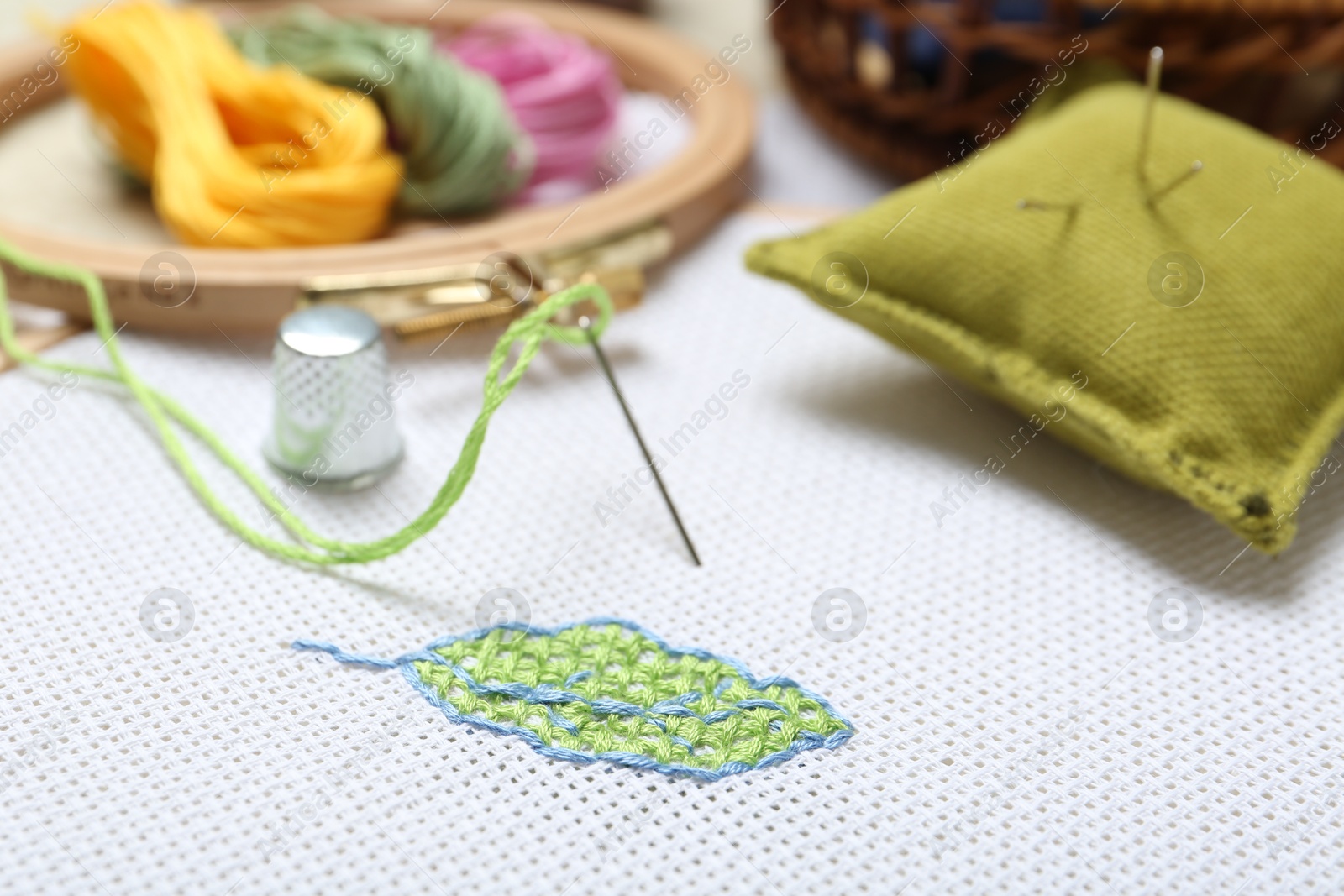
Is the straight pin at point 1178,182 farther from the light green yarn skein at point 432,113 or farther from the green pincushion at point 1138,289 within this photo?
the light green yarn skein at point 432,113

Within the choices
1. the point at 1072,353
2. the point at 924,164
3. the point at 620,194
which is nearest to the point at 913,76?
the point at 924,164

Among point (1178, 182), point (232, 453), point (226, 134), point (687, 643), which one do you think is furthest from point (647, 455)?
point (226, 134)

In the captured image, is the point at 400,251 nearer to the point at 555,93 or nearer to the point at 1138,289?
the point at 555,93

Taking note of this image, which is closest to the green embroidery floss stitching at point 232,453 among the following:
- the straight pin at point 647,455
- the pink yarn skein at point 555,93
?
the straight pin at point 647,455

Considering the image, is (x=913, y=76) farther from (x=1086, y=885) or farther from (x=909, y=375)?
(x=1086, y=885)

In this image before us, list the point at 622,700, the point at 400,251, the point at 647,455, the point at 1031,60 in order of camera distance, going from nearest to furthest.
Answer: the point at 622,700 < the point at 647,455 < the point at 400,251 < the point at 1031,60

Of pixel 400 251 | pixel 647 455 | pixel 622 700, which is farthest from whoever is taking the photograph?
pixel 400 251
